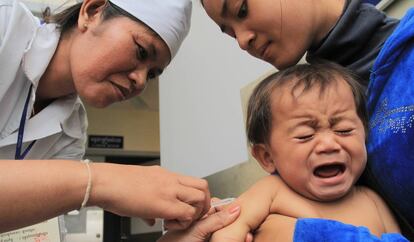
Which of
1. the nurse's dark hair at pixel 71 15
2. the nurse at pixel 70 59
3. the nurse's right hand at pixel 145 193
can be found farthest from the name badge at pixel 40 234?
the nurse's right hand at pixel 145 193

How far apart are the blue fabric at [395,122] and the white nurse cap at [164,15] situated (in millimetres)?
608

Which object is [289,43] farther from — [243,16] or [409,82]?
[409,82]

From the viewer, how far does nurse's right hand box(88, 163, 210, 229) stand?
27.2 inches

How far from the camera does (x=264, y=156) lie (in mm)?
875

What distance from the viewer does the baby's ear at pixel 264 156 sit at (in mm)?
854

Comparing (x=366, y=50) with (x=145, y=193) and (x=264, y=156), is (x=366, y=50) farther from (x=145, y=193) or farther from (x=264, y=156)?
(x=145, y=193)

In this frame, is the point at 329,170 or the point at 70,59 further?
the point at 70,59

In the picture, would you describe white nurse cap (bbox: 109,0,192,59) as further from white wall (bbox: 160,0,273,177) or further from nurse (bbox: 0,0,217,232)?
white wall (bbox: 160,0,273,177)

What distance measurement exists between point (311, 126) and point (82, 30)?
73 centimetres

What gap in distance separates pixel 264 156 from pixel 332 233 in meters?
0.29

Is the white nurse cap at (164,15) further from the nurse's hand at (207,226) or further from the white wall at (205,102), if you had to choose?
the nurse's hand at (207,226)

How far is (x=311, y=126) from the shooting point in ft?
2.48

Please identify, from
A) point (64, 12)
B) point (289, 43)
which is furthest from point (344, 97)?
point (64, 12)

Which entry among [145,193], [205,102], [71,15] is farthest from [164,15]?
[205,102]
